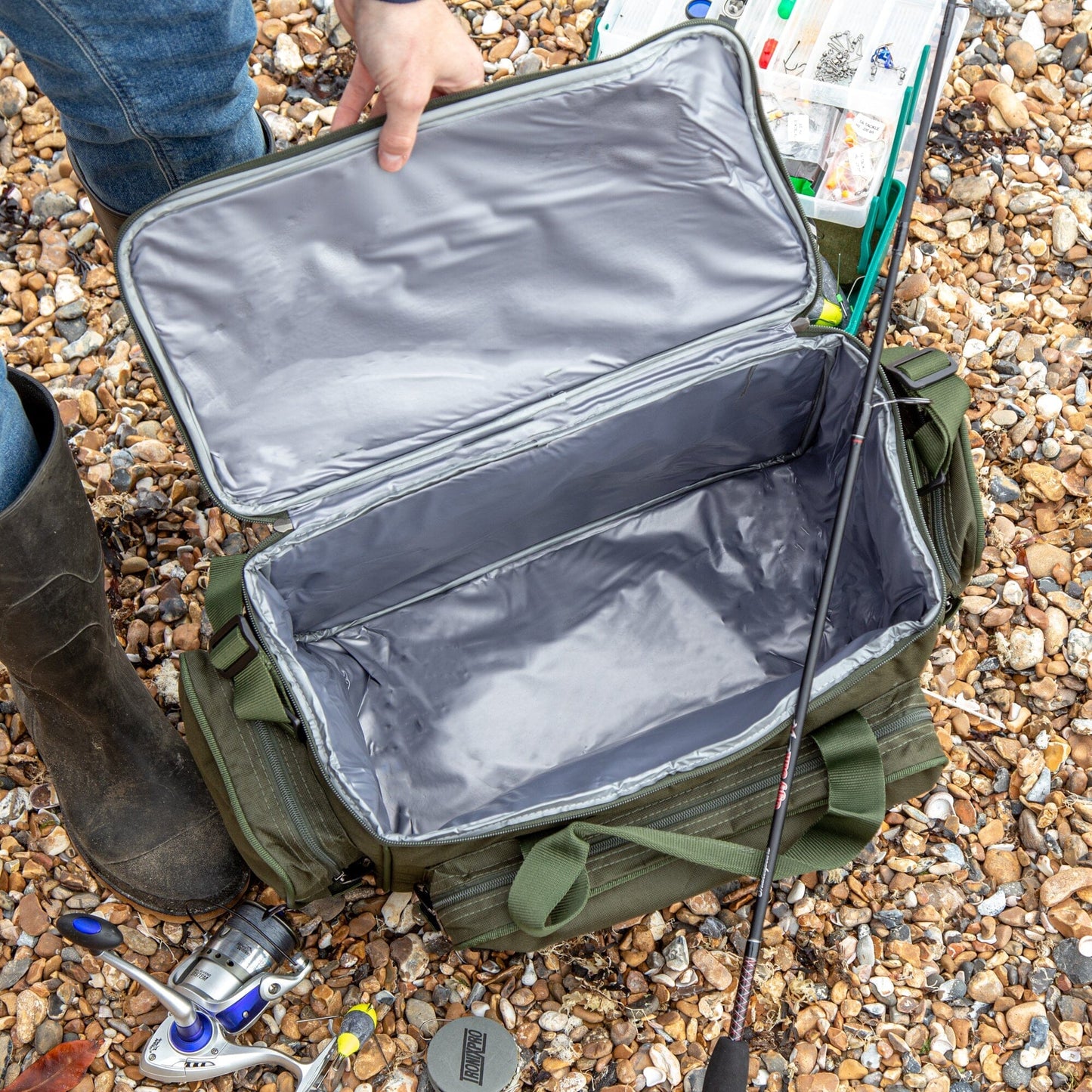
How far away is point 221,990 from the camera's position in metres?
1.68

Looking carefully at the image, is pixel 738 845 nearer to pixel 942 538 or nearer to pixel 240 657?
pixel 942 538

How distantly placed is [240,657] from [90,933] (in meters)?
0.45

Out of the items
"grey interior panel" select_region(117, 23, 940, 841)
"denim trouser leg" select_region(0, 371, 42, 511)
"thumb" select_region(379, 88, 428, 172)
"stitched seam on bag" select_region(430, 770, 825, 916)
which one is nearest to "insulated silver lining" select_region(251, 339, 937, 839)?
"grey interior panel" select_region(117, 23, 940, 841)

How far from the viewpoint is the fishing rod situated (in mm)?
1475

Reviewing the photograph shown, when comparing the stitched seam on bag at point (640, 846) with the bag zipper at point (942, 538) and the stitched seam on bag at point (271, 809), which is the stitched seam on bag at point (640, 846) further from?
the bag zipper at point (942, 538)

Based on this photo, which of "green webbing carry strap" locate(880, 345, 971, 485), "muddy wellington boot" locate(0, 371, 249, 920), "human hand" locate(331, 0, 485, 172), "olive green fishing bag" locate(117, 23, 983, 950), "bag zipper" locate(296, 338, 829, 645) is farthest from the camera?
"bag zipper" locate(296, 338, 829, 645)

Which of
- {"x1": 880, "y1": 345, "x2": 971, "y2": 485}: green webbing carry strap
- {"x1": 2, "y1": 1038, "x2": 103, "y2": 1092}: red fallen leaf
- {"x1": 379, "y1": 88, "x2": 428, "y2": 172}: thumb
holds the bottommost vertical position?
{"x1": 2, "y1": 1038, "x2": 103, "y2": 1092}: red fallen leaf

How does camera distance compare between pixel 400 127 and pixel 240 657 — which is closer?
pixel 400 127

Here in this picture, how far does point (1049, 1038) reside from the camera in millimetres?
1800

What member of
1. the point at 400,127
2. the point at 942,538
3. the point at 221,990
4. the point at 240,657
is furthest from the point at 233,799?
the point at 942,538

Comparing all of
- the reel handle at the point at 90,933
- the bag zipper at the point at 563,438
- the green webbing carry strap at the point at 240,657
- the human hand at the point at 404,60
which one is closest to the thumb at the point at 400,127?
the human hand at the point at 404,60

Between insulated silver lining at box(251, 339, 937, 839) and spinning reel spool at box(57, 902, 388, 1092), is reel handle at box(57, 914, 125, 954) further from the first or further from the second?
insulated silver lining at box(251, 339, 937, 839)

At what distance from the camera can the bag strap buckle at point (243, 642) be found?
1.59 metres

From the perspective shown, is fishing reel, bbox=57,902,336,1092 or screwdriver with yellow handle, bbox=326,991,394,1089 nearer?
fishing reel, bbox=57,902,336,1092
